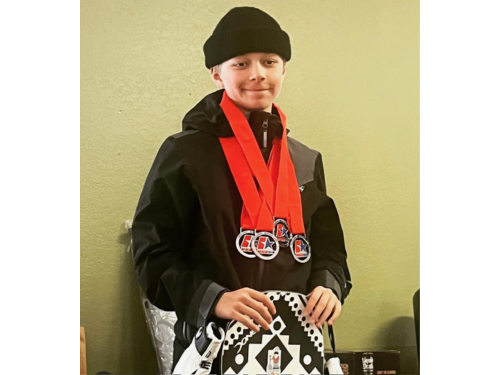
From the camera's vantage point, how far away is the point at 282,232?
71.1 inches

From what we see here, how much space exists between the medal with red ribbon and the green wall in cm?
12

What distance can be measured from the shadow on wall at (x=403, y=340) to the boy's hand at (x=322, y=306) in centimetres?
20

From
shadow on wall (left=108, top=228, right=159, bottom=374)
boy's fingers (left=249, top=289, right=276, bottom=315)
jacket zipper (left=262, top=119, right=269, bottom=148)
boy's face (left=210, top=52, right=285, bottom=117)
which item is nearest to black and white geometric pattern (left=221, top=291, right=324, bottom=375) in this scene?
boy's fingers (left=249, top=289, right=276, bottom=315)

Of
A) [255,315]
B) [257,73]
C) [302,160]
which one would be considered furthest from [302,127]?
[255,315]

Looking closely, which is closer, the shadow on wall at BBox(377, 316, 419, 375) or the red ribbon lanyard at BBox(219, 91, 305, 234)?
the red ribbon lanyard at BBox(219, 91, 305, 234)

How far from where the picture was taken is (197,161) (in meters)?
1.81

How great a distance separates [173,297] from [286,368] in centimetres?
34

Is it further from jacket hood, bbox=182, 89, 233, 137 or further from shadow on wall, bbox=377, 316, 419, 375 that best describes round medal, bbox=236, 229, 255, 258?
shadow on wall, bbox=377, 316, 419, 375

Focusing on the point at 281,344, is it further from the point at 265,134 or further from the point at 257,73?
the point at 257,73

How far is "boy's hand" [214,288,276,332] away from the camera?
69.3 inches

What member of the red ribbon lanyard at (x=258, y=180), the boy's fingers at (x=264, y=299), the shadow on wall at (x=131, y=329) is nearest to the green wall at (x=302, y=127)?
the shadow on wall at (x=131, y=329)

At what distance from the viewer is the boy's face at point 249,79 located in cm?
183

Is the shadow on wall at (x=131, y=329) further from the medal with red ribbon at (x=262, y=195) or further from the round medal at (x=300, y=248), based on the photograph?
the round medal at (x=300, y=248)
